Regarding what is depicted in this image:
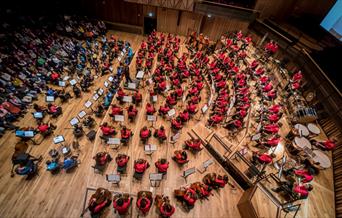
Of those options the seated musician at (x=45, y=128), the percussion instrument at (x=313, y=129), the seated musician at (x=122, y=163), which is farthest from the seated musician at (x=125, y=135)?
the percussion instrument at (x=313, y=129)

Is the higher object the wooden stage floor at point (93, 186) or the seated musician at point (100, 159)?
the seated musician at point (100, 159)

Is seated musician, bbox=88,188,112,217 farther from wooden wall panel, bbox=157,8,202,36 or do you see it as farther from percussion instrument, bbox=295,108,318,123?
wooden wall panel, bbox=157,8,202,36

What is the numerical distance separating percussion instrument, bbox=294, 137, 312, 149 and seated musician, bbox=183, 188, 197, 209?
473 centimetres

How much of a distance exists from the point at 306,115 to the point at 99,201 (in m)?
9.47

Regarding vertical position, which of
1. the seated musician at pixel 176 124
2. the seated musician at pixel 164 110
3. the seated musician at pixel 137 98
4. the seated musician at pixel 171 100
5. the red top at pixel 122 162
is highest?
the seated musician at pixel 137 98

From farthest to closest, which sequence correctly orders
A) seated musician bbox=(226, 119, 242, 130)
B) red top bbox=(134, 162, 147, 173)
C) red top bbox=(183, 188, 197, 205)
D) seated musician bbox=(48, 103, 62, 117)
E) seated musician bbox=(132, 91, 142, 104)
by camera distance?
seated musician bbox=(132, 91, 142, 104) < seated musician bbox=(48, 103, 62, 117) < seated musician bbox=(226, 119, 242, 130) < red top bbox=(134, 162, 147, 173) < red top bbox=(183, 188, 197, 205)

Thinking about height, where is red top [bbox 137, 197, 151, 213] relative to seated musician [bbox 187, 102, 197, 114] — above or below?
below

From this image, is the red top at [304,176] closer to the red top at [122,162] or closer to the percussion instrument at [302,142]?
the percussion instrument at [302,142]

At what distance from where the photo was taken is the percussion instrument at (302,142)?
6.95 metres

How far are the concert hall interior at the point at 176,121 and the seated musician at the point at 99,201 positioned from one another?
40 millimetres

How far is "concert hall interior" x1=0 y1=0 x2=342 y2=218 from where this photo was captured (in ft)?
20.9

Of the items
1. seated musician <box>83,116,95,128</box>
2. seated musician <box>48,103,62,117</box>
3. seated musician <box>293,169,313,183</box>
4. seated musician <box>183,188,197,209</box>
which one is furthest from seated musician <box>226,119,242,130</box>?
seated musician <box>48,103,62,117</box>

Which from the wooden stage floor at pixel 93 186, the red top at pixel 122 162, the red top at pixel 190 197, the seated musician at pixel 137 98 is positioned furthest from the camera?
the seated musician at pixel 137 98

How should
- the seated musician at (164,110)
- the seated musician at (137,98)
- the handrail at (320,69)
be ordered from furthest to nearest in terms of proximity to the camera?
the seated musician at (137,98)
the seated musician at (164,110)
the handrail at (320,69)
